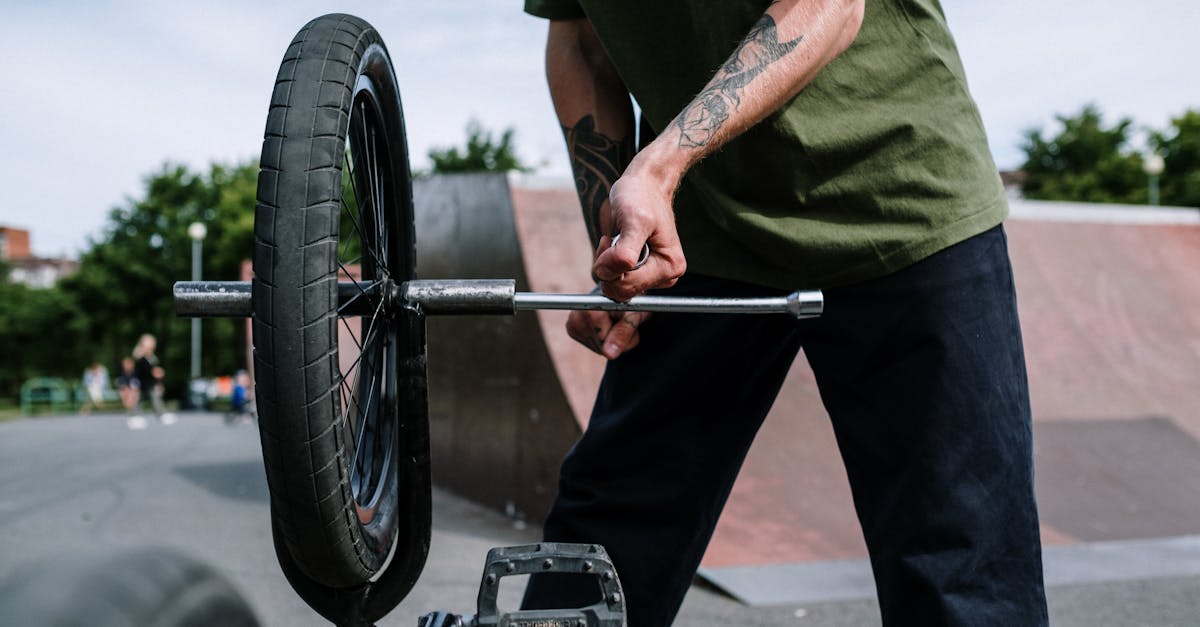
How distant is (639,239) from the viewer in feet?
3.70

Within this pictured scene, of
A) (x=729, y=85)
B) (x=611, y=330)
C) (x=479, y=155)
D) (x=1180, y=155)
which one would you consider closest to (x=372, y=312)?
(x=611, y=330)

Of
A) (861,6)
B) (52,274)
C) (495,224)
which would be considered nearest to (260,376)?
(861,6)

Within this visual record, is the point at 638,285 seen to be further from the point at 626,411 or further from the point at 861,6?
the point at 861,6

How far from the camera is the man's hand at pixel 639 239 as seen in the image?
1.13 metres

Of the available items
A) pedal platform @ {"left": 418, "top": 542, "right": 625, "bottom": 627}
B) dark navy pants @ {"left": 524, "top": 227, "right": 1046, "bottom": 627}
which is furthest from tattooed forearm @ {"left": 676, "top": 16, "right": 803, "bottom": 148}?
pedal platform @ {"left": 418, "top": 542, "right": 625, "bottom": 627}

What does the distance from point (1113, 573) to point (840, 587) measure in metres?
1.22

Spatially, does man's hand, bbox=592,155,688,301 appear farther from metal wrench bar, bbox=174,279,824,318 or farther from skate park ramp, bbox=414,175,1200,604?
skate park ramp, bbox=414,175,1200,604

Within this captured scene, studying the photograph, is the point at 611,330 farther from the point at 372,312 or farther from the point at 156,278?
the point at 156,278

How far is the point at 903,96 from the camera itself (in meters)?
1.39

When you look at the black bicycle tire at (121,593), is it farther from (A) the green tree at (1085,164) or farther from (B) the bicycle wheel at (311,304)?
(A) the green tree at (1085,164)

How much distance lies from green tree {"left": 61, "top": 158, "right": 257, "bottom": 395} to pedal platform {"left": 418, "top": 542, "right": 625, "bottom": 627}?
38853mm

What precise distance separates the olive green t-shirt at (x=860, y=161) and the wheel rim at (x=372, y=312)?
21.6 inches

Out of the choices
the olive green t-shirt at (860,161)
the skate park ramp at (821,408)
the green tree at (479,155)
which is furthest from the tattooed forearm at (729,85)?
the green tree at (479,155)

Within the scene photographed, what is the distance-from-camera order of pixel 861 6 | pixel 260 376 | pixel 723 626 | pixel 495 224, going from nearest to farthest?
pixel 260 376 → pixel 861 6 → pixel 723 626 → pixel 495 224
